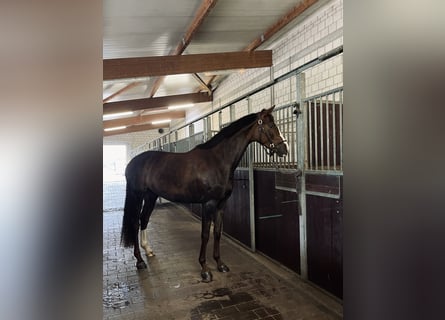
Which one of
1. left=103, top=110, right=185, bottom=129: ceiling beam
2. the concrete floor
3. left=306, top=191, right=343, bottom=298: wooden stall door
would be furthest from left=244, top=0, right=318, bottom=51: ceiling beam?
left=103, top=110, right=185, bottom=129: ceiling beam

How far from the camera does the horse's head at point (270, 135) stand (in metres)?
2.56

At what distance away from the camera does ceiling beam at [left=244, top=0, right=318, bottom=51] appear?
319cm

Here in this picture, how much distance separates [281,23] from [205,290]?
3.26m

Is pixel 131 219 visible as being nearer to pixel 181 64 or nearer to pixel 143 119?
pixel 181 64

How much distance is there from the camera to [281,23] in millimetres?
3631

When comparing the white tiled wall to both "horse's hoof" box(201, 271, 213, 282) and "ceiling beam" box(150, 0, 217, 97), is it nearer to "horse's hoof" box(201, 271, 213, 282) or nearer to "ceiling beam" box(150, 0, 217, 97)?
"ceiling beam" box(150, 0, 217, 97)

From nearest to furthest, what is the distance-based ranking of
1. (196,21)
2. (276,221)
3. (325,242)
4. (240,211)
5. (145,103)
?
(325,242) → (276,221) → (196,21) → (240,211) → (145,103)

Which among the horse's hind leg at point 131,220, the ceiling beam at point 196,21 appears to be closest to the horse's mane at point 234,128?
the horse's hind leg at point 131,220

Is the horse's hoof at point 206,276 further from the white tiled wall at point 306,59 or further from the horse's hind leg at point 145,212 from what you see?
the white tiled wall at point 306,59

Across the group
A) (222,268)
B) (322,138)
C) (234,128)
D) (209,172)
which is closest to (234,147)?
(234,128)

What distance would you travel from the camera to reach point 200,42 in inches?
166

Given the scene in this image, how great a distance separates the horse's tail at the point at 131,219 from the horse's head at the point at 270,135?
1532 millimetres
